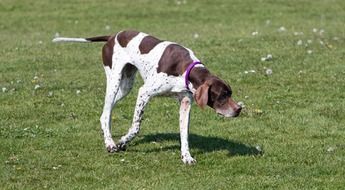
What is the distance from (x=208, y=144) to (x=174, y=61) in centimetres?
152

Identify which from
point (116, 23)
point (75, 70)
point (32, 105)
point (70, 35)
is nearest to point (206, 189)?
point (32, 105)

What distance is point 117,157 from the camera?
10414mm

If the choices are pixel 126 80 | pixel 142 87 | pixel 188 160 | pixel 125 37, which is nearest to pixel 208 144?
pixel 188 160

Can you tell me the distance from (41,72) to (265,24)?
Result: 8.78 m

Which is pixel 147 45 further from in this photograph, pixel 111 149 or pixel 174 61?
pixel 111 149

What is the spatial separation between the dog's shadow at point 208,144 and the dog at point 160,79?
0.63m

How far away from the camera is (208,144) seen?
11055 mm

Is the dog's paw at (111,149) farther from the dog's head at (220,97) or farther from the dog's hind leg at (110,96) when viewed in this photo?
the dog's head at (220,97)

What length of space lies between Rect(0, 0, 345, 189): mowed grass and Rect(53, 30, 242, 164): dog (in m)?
0.46

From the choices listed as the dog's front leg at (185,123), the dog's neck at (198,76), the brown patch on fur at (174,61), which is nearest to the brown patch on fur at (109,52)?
the brown patch on fur at (174,61)

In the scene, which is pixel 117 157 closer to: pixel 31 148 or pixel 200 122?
pixel 31 148

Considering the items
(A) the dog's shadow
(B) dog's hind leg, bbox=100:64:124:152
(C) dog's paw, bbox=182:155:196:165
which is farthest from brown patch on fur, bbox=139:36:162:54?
(C) dog's paw, bbox=182:155:196:165

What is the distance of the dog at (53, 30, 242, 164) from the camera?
9852 millimetres

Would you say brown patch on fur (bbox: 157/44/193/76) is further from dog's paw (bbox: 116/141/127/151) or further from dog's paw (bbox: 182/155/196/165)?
dog's paw (bbox: 116/141/127/151)
